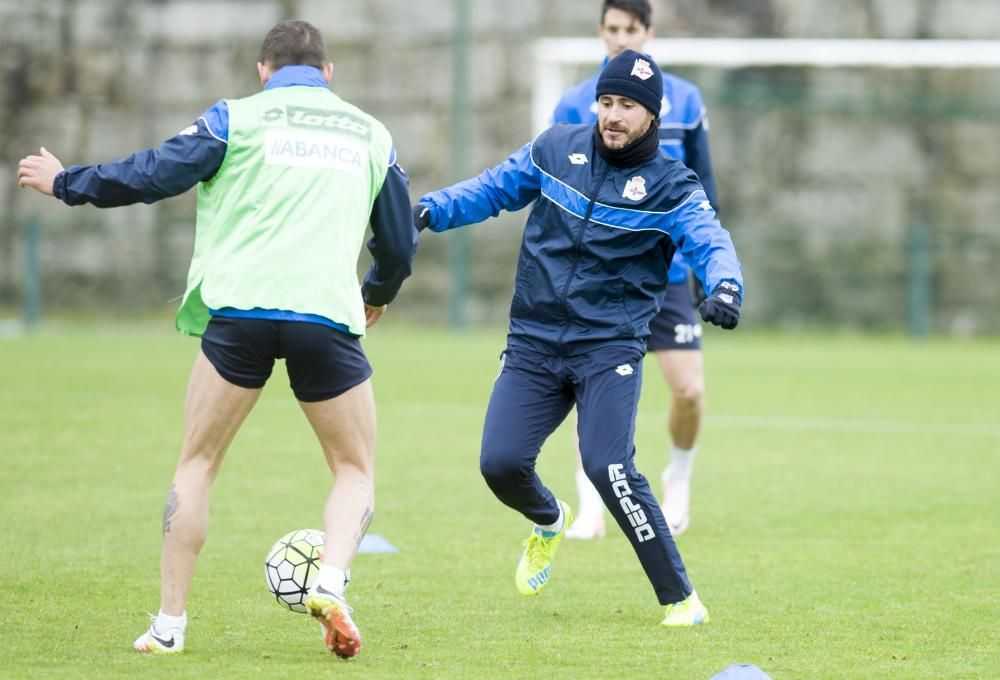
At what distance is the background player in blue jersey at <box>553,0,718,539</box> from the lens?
839 centimetres

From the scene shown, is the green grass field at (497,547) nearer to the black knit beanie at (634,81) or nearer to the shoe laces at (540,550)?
the shoe laces at (540,550)

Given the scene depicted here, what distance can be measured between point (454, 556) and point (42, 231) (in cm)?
1921

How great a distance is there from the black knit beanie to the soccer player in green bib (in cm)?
101

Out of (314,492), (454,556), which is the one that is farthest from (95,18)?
(454,556)

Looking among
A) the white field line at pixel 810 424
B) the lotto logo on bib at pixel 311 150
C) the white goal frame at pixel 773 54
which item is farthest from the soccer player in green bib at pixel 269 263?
the white goal frame at pixel 773 54

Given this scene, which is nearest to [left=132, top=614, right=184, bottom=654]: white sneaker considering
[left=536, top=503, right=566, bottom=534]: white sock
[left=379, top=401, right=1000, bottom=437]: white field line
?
[left=536, top=503, right=566, bottom=534]: white sock

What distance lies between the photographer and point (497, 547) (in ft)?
26.5

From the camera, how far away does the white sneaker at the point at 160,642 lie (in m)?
5.64

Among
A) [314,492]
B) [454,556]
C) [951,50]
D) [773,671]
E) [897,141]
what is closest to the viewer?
[773,671]

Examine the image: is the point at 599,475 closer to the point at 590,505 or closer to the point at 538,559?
the point at 538,559

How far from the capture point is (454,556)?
7.79 metres

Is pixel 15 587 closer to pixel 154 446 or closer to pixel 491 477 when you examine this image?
pixel 491 477

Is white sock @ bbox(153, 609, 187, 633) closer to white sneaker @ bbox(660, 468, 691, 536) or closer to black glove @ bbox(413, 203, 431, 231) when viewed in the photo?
black glove @ bbox(413, 203, 431, 231)

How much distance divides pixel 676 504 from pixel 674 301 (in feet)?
3.46
